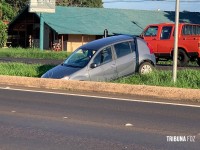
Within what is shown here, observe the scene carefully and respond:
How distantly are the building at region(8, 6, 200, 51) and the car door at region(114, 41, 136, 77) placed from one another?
28473mm

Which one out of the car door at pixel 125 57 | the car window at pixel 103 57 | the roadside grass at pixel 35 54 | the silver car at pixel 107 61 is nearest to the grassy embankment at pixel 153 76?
the car door at pixel 125 57

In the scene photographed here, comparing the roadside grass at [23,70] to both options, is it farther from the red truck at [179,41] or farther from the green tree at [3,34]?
the green tree at [3,34]

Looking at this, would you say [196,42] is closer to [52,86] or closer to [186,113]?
[52,86]

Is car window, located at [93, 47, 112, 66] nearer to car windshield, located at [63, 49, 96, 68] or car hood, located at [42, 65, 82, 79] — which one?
car windshield, located at [63, 49, 96, 68]

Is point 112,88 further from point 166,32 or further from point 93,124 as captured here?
point 166,32

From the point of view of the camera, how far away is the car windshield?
15068mm

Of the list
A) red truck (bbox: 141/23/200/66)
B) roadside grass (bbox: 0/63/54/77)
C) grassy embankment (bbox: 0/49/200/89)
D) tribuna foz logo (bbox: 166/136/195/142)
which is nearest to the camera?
tribuna foz logo (bbox: 166/136/195/142)

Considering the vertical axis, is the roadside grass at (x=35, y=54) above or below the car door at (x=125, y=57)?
below

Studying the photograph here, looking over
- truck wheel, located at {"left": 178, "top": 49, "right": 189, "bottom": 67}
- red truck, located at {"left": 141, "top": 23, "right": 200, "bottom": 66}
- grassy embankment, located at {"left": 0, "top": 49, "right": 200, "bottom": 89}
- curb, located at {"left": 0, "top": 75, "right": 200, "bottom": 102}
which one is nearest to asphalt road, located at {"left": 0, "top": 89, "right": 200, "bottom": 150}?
curb, located at {"left": 0, "top": 75, "right": 200, "bottom": 102}

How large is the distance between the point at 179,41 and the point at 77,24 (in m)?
26.8

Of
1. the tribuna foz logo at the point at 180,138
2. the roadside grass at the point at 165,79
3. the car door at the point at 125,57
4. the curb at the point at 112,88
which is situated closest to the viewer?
the tribuna foz logo at the point at 180,138

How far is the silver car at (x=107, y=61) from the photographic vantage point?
1488 centimetres

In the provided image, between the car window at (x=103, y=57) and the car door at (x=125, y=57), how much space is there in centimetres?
24

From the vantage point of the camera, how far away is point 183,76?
14312mm
